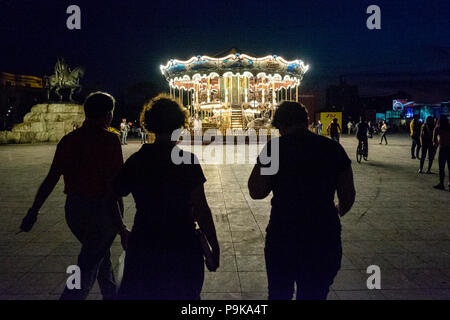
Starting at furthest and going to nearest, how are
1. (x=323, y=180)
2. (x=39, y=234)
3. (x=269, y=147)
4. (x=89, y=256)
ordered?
(x=39, y=234), (x=89, y=256), (x=269, y=147), (x=323, y=180)

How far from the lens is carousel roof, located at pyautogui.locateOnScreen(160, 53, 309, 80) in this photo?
1970 cm

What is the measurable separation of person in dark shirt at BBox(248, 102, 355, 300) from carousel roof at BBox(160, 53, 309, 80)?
60.5ft

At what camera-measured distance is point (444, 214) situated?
18.2 ft

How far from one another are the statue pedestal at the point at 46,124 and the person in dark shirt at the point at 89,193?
82.9ft

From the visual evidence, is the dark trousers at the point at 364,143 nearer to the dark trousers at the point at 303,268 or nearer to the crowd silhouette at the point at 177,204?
the crowd silhouette at the point at 177,204

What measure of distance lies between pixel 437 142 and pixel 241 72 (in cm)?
1367

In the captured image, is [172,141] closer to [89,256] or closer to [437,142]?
[89,256]

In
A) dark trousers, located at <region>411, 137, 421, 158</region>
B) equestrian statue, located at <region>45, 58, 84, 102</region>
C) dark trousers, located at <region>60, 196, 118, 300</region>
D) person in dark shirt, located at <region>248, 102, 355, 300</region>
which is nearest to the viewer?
person in dark shirt, located at <region>248, 102, 355, 300</region>

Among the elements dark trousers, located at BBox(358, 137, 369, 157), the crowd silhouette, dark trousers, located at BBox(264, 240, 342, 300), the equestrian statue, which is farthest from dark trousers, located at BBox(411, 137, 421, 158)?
the equestrian statue

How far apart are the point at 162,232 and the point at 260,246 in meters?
2.64

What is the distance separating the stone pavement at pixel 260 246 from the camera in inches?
123

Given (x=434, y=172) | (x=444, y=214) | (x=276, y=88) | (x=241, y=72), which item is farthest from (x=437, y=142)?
(x=276, y=88)

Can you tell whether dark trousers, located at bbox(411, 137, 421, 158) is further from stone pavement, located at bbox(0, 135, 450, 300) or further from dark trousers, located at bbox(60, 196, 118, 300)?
dark trousers, located at bbox(60, 196, 118, 300)

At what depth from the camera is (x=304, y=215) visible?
6.66ft
